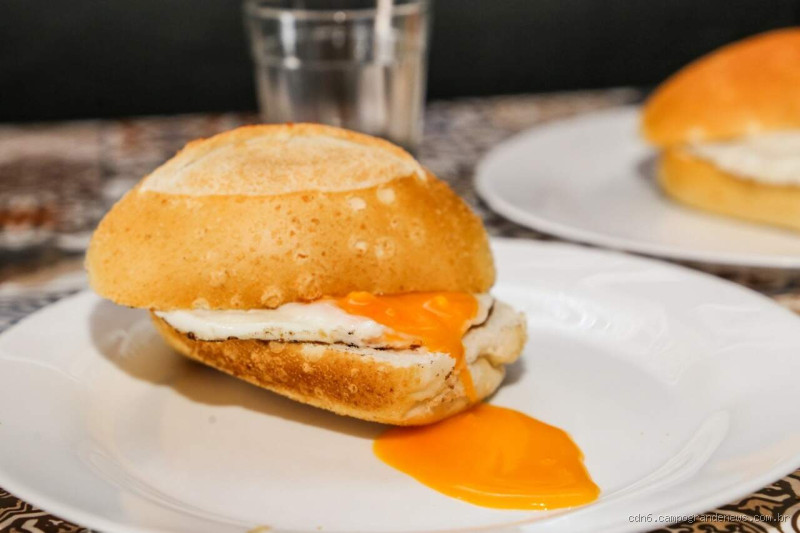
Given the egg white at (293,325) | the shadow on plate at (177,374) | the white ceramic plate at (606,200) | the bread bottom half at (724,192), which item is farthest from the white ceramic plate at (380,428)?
the bread bottom half at (724,192)

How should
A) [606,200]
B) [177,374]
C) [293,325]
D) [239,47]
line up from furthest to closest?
1. [239,47]
2. [606,200]
3. [177,374]
4. [293,325]

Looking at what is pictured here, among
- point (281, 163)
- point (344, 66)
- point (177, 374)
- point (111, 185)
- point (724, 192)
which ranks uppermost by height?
point (281, 163)

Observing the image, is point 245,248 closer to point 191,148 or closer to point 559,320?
point 191,148

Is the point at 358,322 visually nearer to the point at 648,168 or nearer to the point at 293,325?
the point at 293,325

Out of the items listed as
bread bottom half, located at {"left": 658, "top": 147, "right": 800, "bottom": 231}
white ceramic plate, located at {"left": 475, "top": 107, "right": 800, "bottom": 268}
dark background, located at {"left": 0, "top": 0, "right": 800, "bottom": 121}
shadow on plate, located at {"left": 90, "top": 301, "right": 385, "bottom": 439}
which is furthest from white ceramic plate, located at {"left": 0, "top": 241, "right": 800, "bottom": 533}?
dark background, located at {"left": 0, "top": 0, "right": 800, "bottom": 121}

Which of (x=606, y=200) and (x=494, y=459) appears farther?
(x=606, y=200)

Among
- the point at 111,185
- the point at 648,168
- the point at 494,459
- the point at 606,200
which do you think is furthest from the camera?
the point at 648,168

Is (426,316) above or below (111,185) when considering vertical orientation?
above

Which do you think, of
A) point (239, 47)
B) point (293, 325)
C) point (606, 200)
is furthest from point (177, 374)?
point (239, 47)
